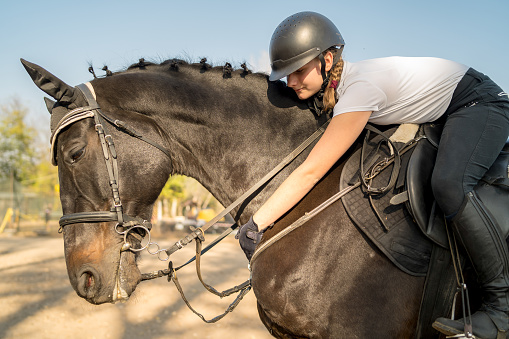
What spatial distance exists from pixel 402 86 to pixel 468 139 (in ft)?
1.74

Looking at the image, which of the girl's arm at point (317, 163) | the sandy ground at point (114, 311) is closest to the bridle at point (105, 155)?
the girl's arm at point (317, 163)

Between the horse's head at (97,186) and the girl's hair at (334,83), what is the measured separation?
4.30ft

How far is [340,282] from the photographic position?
2.33 meters

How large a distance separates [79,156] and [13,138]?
1627 inches

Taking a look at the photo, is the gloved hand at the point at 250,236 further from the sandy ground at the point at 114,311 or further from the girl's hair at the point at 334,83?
the sandy ground at the point at 114,311

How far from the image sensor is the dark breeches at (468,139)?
2.26 metres

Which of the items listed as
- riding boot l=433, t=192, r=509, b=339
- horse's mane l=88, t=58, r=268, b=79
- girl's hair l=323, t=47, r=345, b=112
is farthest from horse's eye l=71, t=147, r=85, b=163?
riding boot l=433, t=192, r=509, b=339

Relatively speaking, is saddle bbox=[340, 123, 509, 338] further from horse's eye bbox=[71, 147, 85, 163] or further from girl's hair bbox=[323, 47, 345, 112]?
horse's eye bbox=[71, 147, 85, 163]

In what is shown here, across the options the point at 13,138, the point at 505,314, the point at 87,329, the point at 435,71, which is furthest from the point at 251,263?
the point at 13,138

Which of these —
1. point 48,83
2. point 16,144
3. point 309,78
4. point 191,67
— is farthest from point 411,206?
point 16,144

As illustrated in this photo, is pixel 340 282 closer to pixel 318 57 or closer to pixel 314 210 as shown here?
pixel 314 210

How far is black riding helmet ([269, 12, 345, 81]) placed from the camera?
2590mm

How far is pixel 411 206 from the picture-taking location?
2314 millimetres

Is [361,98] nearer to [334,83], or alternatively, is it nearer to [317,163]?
[334,83]
